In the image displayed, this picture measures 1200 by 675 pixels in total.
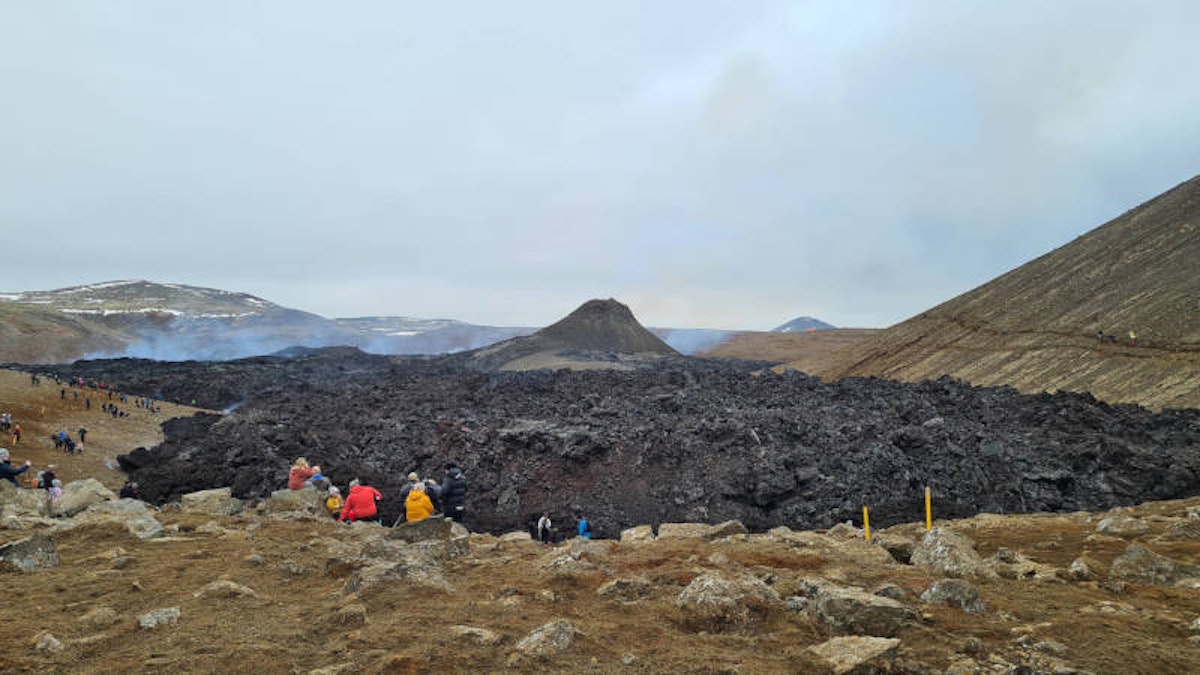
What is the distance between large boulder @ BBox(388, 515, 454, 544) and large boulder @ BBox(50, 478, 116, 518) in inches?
291

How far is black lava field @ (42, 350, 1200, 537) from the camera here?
17750 mm

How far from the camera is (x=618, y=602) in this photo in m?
6.38

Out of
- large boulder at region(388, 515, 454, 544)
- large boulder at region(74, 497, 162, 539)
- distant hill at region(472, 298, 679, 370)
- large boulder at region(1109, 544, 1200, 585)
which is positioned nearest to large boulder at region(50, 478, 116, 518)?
large boulder at region(74, 497, 162, 539)

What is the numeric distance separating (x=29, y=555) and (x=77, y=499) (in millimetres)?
5722

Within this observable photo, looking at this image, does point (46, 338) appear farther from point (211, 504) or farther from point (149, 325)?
point (211, 504)

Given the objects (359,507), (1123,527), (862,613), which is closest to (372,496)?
(359,507)

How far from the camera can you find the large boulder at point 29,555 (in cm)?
741

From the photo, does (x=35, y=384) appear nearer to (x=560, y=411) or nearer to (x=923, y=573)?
(x=560, y=411)

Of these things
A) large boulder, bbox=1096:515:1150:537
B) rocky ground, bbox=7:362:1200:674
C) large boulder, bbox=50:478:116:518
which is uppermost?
rocky ground, bbox=7:362:1200:674

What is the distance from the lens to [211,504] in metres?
12.9

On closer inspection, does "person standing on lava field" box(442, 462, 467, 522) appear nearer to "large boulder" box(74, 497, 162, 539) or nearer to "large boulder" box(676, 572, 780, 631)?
"large boulder" box(74, 497, 162, 539)

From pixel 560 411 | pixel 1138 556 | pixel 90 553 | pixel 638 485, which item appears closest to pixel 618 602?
pixel 1138 556

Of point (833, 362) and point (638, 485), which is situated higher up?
point (833, 362)

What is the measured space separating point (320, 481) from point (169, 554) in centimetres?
711
